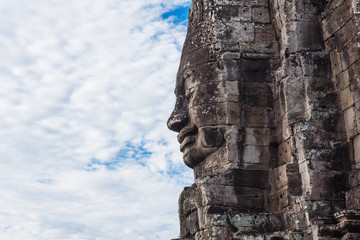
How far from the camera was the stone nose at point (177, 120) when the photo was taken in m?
12.2

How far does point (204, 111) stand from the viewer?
11.8 meters

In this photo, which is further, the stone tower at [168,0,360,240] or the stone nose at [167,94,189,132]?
the stone nose at [167,94,189,132]

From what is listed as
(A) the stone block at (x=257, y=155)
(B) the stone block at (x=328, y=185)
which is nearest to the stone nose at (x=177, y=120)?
(A) the stone block at (x=257, y=155)

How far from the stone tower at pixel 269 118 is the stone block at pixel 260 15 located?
23mm

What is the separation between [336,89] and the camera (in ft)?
36.6

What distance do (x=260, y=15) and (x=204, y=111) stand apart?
2435 mm

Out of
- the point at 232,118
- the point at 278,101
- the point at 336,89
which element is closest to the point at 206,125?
the point at 232,118

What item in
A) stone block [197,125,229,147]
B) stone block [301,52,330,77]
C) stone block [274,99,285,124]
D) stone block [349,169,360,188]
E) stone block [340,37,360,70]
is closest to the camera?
stone block [349,169,360,188]

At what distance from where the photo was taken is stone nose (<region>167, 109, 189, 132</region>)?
12219 mm

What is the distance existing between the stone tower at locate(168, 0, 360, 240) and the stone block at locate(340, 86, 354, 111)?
0.06 feet

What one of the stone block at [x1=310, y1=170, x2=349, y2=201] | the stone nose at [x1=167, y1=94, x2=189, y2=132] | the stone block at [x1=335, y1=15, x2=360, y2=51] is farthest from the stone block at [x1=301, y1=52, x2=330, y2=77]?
the stone nose at [x1=167, y1=94, x2=189, y2=132]

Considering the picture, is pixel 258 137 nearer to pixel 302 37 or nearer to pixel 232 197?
pixel 232 197

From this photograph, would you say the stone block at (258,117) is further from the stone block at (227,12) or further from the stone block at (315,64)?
the stone block at (227,12)

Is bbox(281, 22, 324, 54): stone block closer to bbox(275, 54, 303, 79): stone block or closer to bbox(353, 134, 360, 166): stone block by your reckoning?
bbox(275, 54, 303, 79): stone block
